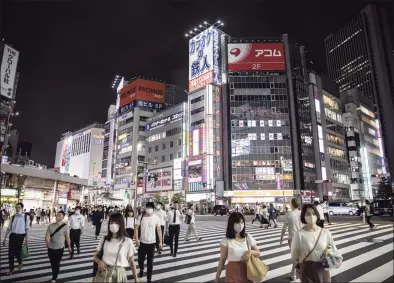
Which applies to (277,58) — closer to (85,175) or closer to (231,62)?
(231,62)

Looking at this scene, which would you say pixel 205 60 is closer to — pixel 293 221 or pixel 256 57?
pixel 256 57

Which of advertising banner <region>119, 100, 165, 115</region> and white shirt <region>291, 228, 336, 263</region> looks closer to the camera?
white shirt <region>291, 228, 336, 263</region>

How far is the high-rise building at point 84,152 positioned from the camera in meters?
110

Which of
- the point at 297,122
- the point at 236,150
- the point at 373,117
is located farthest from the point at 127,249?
the point at 373,117

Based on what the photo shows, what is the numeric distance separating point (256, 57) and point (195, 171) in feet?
88.5

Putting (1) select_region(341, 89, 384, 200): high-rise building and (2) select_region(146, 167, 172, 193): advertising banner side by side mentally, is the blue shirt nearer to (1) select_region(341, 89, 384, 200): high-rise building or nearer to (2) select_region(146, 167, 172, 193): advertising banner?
(2) select_region(146, 167, 172, 193): advertising banner

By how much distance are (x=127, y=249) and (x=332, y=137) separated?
70.5m

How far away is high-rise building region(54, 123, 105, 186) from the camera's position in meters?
110

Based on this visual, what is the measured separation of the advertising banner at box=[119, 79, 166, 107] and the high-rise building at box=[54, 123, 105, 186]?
3656cm

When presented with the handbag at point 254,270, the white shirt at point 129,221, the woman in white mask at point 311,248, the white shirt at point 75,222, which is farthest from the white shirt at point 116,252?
the white shirt at point 75,222

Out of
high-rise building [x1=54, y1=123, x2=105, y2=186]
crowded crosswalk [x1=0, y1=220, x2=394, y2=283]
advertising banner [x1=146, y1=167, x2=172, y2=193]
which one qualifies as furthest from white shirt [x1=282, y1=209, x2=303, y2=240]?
high-rise building [x1=54, y1=123, x2=105, y2=186]

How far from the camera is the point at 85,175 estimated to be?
112 meters

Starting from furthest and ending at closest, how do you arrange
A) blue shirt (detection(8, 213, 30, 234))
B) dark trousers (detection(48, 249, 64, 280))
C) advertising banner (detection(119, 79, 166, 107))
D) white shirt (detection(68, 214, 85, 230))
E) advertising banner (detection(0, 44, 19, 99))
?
1. advertising banner (detection(119, 79, 166, 107))
2. white shirt (detection(68, 214, 85, 230))
3. blue shirt (detection(8, 213, 30, 234))
4. advertising banner (detection(0, 44, 19, 99))
5. dark trousers (detection(48, 249, 64, 280))

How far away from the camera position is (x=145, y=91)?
8025cm
